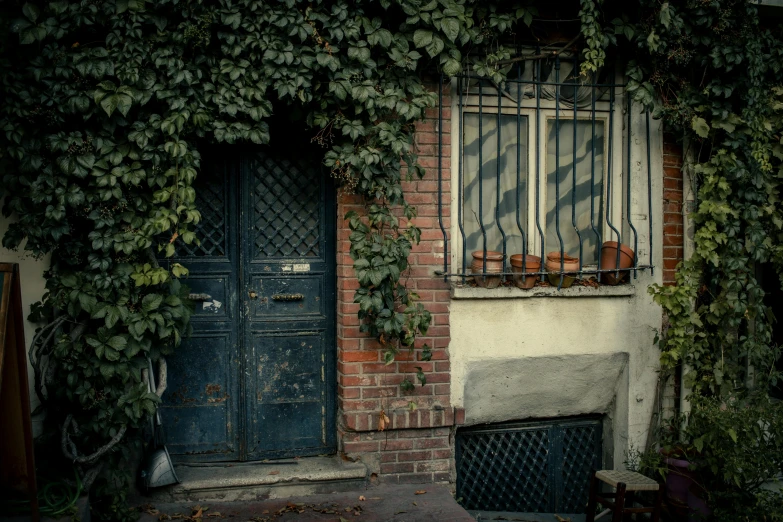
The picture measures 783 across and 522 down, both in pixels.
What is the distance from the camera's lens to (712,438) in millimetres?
4520

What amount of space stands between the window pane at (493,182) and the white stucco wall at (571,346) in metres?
0.14

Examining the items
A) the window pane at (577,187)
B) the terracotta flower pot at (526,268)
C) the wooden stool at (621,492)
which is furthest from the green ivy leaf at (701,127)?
the wooden stool at (621,492)

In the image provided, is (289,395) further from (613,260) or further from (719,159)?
(719,159)

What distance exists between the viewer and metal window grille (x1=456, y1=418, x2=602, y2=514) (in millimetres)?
4875

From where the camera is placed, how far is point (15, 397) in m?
Result: 3.46

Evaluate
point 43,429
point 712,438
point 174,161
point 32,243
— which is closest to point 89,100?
point 174,161

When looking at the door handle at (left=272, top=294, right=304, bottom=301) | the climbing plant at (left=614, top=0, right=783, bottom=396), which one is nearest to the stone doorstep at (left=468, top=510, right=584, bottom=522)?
the climbing plant at (left=614, top=0, right=783, bottom=396)

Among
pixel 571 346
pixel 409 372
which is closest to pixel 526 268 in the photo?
pixel 571 346

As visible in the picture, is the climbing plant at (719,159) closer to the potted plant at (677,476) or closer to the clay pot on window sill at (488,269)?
the potted plant at (677,476)

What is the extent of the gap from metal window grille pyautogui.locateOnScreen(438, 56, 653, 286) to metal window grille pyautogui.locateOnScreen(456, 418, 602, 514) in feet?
3.96

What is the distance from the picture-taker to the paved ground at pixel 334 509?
3.97 metres

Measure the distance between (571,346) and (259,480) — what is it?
7.74 ft

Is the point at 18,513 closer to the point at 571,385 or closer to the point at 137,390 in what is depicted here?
the point at 137,390

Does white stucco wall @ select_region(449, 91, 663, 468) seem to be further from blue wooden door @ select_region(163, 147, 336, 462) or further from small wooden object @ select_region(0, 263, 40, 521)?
small wooden object @ select_region(0, 263, 40, 521)
